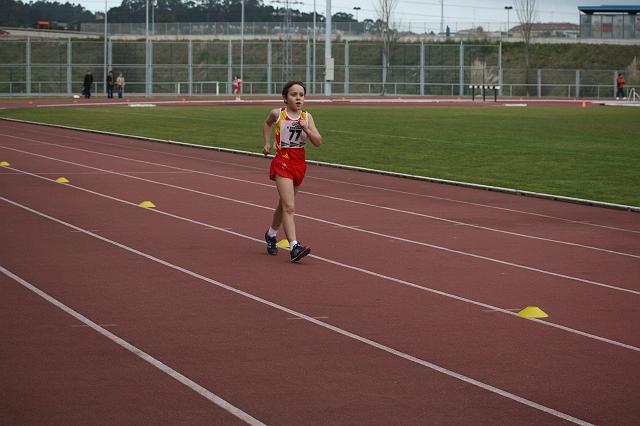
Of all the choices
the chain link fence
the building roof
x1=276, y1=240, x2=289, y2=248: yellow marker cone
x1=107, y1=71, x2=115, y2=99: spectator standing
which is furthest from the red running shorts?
the building roof

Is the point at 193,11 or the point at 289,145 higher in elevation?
the point at 193,11

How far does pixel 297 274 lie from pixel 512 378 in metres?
4.15

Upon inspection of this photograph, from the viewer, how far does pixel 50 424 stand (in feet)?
20.3

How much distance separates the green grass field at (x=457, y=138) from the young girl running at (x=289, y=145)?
734 centimetres

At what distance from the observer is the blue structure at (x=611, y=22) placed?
98.1 m

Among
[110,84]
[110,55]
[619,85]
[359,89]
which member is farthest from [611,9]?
[110,84]

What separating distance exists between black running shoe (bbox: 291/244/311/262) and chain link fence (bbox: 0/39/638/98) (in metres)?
59.7

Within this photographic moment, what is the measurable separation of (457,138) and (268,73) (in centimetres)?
4515

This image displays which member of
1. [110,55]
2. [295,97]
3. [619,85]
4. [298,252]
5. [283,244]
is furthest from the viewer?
[110,55]

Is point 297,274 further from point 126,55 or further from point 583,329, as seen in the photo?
point 126,55

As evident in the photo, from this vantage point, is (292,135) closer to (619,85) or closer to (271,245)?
(271,245)

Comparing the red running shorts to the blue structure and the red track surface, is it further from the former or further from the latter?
the blue structure

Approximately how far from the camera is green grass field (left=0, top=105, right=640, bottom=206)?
21.7 meters

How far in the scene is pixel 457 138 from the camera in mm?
32156
